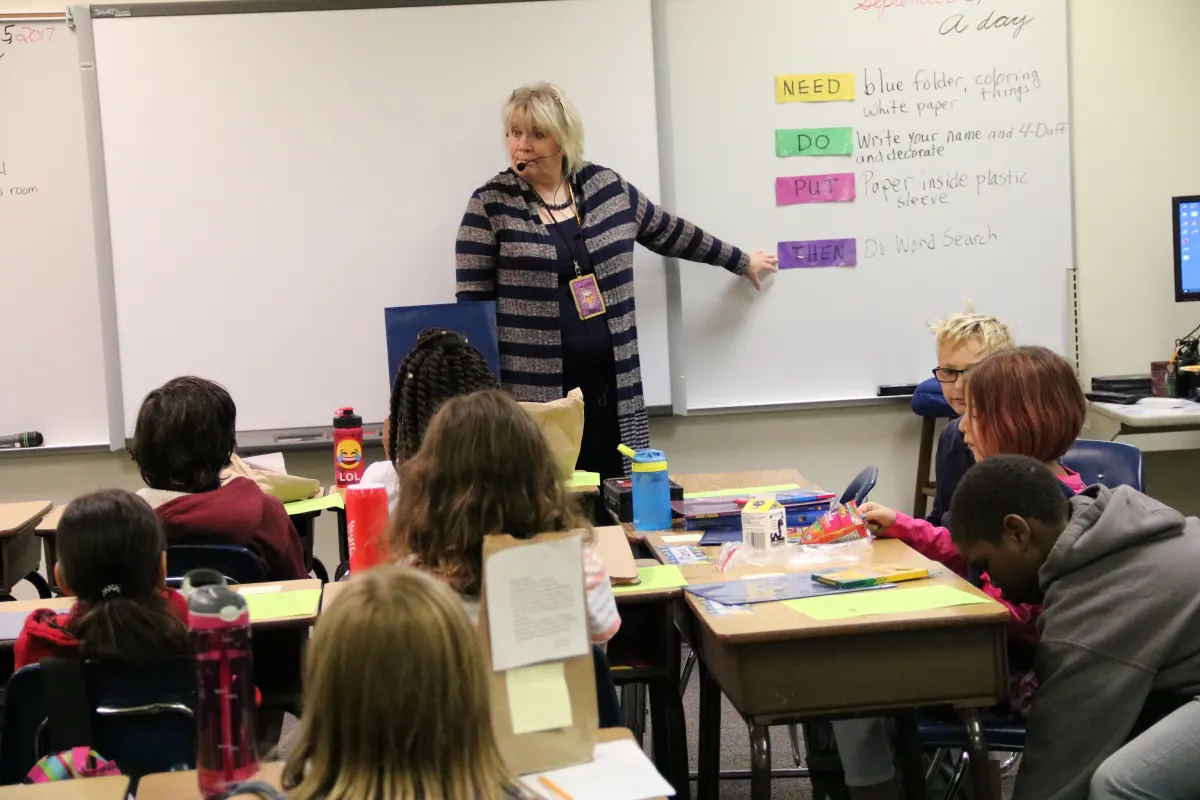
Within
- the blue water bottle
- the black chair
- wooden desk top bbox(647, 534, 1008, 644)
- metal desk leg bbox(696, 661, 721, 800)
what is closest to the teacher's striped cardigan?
the blue water bottle

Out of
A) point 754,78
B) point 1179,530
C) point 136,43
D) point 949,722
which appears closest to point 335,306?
point 136,43

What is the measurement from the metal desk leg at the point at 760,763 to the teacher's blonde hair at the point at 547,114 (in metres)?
2.08

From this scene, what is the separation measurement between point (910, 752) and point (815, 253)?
2324mm

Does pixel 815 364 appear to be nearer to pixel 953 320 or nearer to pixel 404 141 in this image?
pixel 953 320

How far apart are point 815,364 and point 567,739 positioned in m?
Answer: 2.79

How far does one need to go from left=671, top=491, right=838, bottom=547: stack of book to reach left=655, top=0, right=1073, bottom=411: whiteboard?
147 centimetres

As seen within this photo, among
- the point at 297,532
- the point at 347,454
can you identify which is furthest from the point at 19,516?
the point at 347,454

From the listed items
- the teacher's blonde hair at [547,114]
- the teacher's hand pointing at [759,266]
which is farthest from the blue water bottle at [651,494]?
the teacher's hand pointing at [759,266]

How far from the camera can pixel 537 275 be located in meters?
3.49

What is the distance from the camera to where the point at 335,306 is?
153 inches

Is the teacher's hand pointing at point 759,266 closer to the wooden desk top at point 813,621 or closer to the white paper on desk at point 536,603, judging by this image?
the wooden desk top at point 813,621

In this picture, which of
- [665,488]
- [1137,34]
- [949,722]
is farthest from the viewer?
[1137,34]

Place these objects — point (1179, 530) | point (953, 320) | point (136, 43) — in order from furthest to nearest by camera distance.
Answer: point (136, 43)
point (953, 320)
point (1179, 530)

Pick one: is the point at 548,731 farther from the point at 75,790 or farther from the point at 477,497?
the point at 75,790
